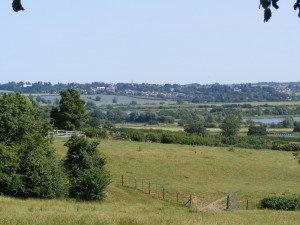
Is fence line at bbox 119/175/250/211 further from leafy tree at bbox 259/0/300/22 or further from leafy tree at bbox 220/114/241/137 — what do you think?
leafy tree at bbox 220/114/241/137

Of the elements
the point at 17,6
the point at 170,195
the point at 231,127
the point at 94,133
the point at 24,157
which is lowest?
the point at 231,127

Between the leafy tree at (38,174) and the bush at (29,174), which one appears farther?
the leafy tree at (38,174)

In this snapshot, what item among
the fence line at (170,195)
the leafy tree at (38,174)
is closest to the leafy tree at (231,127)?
the fence line at (170,195)

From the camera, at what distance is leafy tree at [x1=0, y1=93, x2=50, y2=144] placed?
38406 mm

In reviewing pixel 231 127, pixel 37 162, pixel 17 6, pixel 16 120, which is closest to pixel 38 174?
pixel 37 162

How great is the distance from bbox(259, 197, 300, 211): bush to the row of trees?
10.7m

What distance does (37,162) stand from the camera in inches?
1485

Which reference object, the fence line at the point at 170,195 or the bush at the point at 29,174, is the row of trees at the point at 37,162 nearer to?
the bush at the point at 29,174

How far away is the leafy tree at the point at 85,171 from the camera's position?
126 ft

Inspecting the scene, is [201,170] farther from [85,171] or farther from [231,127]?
[231,127]

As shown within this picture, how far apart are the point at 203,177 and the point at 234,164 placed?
8.14 meters

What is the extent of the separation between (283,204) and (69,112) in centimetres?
4357

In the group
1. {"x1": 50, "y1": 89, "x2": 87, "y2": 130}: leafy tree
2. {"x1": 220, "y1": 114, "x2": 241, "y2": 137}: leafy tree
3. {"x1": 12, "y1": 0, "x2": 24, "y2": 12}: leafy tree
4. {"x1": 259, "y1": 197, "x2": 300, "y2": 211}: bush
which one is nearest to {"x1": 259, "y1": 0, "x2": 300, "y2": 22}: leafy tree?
{"x1": 12, "y1": 0, "x2": 24, "y2": 12}: leafy tree

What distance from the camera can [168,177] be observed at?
172 ft
